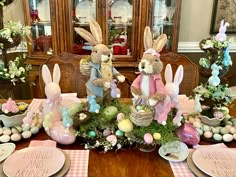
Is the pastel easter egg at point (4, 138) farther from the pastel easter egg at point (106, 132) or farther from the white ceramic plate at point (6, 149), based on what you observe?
the pastel easter egg at point (106, 132)

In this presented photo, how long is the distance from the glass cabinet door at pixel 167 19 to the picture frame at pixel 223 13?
47cm

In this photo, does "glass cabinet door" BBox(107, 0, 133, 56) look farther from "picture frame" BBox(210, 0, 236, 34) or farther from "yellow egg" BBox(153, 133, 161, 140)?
"yellow egg" BBox(153, 133, 161, 140)

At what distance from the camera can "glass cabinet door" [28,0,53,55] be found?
242 cm

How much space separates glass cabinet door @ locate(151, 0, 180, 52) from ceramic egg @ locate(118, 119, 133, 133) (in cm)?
156

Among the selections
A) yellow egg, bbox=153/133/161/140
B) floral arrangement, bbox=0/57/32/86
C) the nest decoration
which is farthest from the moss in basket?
the nest decoration

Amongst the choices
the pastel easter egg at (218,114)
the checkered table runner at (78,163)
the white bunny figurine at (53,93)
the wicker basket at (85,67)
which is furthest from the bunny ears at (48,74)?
the pastel easter egg at (218,114)

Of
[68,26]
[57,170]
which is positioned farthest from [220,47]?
[68,26]

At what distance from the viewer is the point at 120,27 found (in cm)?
252

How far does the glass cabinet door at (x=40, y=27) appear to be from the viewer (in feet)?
7.93

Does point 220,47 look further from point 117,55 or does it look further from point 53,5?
point 53,5

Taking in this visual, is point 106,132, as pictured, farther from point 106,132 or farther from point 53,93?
point 53,93

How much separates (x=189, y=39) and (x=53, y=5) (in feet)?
4.59

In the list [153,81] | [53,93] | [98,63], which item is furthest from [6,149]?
[153,81]

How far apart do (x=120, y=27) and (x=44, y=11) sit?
732 mm
